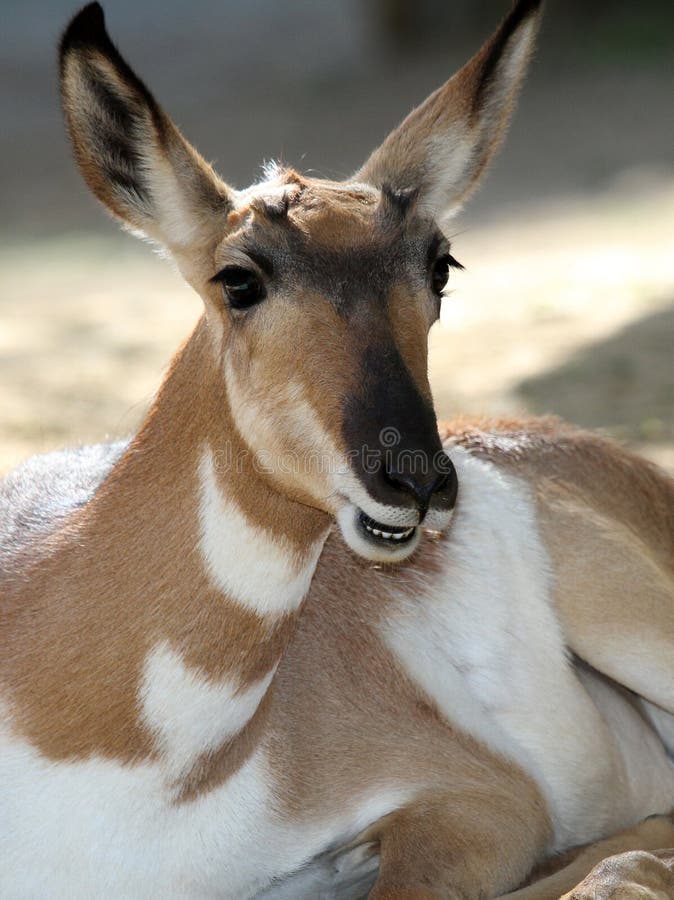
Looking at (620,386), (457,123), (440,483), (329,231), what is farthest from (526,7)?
(620,386)

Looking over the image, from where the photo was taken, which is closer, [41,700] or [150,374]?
[41,700]

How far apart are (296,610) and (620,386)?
5.48 meters

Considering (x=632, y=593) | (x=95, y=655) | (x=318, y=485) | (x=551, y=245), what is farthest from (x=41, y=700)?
(x=551, y=245)

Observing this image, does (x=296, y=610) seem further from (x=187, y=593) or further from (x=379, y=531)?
(x=379, y=531)

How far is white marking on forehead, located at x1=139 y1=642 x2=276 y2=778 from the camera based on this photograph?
14.9ft

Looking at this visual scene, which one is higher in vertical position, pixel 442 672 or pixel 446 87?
pixel 446 87

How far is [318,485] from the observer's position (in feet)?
14.1

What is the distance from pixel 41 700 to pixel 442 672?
5.66 ft

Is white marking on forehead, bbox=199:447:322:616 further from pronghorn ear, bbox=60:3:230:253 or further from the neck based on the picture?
pronghorn ear, bbox=60:3:230:253

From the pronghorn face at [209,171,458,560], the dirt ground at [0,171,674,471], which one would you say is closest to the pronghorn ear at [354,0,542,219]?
the pronghorn face at [209,171,458,560]

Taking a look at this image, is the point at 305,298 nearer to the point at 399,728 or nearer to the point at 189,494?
the point at 189,494

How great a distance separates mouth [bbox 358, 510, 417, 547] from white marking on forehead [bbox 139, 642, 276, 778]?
2.43ft

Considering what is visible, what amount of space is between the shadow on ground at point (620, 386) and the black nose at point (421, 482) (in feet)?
15.6

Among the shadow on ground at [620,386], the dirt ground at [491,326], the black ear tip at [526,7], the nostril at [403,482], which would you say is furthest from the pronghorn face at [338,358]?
the shadow on ground at [620,386]
